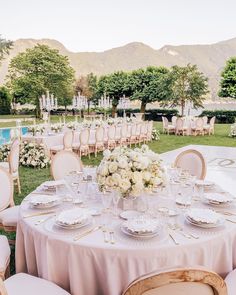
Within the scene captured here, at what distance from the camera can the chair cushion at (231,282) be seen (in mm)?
1810

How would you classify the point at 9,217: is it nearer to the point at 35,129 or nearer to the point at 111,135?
the point at 35,129

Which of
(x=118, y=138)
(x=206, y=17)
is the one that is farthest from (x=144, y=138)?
(x=206, y=17)

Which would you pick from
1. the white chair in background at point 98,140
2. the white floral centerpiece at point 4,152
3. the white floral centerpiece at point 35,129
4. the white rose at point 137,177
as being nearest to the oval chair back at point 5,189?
the white rose at point 137,177

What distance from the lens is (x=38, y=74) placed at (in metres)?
29.2

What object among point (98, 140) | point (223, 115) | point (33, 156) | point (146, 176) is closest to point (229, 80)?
point (223, 115)

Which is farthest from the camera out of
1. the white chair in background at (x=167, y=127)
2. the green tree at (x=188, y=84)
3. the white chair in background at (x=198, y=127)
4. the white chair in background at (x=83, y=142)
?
the green tree at (x=188, y=84)

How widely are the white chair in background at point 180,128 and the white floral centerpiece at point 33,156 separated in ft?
27.7

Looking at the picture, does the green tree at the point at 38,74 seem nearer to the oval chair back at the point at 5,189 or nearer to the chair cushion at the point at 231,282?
Result: the oval chair back at the point at 5,189

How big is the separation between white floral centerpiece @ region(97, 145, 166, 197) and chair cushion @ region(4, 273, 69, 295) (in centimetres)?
68

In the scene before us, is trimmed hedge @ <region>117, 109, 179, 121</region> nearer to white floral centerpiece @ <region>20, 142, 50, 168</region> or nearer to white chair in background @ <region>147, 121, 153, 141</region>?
white chair in background @ <region>147, 121, 153, 141</region>

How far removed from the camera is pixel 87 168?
11.1 feet

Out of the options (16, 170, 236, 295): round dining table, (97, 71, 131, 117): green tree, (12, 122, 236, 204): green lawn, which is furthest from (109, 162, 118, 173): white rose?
(97, 71, 131, 117): green tree

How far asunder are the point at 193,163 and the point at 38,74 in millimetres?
27735

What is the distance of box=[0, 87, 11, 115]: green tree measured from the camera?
94.1 ft
